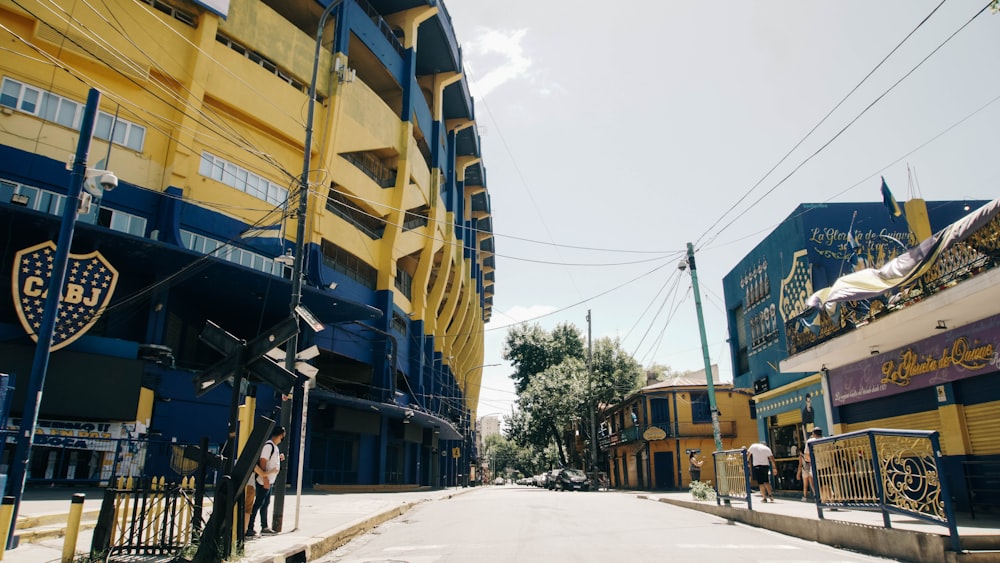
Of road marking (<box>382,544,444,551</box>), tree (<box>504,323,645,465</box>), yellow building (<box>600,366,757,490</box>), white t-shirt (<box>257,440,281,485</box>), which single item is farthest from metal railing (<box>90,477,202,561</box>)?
tree (<box>504,323,645,465</box>)

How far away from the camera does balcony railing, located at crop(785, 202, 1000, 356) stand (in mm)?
9211

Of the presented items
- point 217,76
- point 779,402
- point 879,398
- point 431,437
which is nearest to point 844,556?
point 879,398

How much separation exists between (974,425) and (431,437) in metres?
32.7

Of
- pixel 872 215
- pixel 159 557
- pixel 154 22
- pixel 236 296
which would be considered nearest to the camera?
pixel 159 557

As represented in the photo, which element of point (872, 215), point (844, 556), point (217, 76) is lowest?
point (844, 556)

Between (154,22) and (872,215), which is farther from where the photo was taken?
(154,22)

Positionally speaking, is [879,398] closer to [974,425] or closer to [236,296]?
[974,425]

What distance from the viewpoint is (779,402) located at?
20.0 metres

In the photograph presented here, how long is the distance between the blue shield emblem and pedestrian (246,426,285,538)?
426 inches

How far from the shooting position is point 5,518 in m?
6.22

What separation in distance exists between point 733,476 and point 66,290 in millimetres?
18064

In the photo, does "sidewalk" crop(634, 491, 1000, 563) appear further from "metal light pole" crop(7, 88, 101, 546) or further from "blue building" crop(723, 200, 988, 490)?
"metal light pole" crop(7, 88, 101, 546)

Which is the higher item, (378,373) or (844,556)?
(378,373)

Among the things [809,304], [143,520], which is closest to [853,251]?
[809,304]
